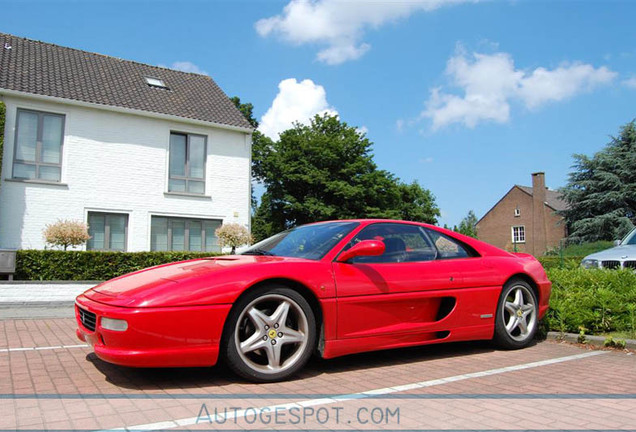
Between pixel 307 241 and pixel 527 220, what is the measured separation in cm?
4882

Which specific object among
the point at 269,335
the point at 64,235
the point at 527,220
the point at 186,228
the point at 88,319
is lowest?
the point at 269,335

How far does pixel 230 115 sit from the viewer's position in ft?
64.3

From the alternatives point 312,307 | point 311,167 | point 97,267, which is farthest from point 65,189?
point 311,167

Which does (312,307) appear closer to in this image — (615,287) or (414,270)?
(414,270)

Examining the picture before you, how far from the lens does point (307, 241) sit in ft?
15.9

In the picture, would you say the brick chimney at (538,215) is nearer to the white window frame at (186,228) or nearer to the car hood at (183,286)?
the white window frame at (186,228)

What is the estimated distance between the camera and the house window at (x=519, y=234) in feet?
163

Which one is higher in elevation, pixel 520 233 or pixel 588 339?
pixel 520 233

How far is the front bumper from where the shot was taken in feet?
11.6

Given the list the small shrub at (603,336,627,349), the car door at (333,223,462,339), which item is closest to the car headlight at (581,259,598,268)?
the small shrub at (603,336,627,349)

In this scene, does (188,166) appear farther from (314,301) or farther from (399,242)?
(314,301)

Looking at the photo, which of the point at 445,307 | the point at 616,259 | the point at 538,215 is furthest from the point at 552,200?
the point at 445,307

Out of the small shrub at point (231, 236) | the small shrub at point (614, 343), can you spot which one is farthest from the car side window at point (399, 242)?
the small shrub at point (231, 236)

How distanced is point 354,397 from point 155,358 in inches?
55.6
